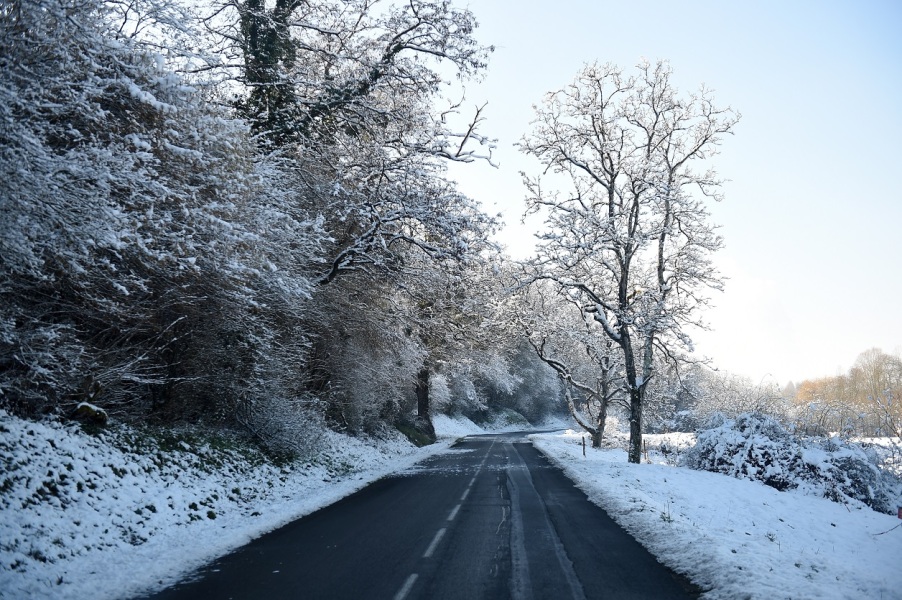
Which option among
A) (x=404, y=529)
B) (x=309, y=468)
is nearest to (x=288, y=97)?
(x=309, y=468)

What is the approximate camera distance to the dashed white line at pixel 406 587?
19.1 ft

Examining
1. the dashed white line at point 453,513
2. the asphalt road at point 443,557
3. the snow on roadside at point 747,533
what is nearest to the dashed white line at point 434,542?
the asphalt road at point 443,557

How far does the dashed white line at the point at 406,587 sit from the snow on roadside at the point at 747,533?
3.36 metres

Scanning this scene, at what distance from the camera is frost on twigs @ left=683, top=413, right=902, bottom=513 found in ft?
54.2

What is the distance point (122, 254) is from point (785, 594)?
34.1 ft

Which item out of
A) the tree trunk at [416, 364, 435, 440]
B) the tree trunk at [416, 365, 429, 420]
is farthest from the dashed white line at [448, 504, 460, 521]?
the tree trunk at [416, 365, 429, 420]

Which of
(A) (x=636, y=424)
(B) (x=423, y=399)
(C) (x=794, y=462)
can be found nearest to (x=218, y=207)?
(A) (x=636, y=424)

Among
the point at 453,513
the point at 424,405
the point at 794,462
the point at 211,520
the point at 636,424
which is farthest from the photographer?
the point at 424,405

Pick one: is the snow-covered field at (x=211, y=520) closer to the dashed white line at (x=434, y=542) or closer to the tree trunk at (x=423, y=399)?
the dashed white line at (x=434, y=542)

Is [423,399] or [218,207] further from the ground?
[218,207]

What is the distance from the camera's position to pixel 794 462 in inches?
698

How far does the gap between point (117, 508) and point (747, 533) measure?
1072 cm

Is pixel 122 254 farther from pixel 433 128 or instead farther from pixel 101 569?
pixel 433 128

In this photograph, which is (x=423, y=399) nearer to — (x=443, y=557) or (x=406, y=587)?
(x=443, y=557)
